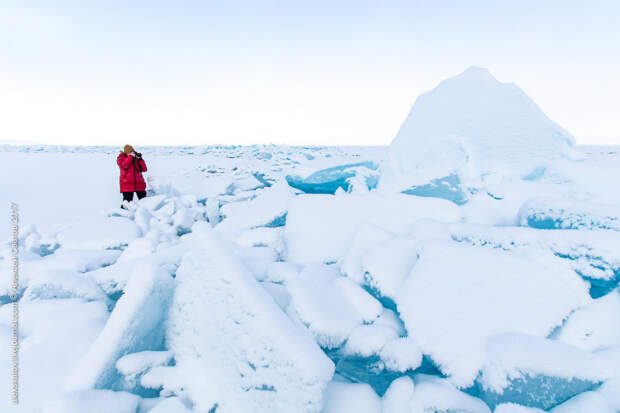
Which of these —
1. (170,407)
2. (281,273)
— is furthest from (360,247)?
(170,407)

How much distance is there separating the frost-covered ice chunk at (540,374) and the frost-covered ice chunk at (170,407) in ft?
2.63

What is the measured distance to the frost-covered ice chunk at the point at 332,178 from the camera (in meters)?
4.16

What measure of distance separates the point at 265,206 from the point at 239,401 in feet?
6.21

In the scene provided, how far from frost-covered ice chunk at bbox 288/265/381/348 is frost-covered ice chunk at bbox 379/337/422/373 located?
14 centimetres

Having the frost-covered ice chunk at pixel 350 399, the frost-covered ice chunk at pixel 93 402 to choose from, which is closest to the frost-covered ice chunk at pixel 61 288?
the frost-covered ice chunk at pixel 93 402

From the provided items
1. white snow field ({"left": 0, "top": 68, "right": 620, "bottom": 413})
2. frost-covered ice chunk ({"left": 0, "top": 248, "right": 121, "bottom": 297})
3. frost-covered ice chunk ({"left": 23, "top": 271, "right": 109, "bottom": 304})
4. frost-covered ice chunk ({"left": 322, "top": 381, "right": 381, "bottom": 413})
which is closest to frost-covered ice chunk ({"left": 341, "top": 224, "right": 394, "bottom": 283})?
white snow field ({"left": 0, "top": 68, "right": 620, "bottom": 413})

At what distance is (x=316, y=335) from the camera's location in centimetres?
106

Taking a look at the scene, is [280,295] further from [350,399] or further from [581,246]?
[581,246]

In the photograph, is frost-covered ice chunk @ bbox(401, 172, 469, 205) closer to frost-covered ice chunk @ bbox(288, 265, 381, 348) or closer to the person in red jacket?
frost-covered ice chunk @ bbox(288, 265, 381, 348)

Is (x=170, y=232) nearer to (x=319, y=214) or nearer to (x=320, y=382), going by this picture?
(x=319, y=214)

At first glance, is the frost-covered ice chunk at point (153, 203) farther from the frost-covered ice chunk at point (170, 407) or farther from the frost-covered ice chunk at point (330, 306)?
the frost-covered ice chunk at point (170, 407)

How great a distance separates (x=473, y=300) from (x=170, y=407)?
A: 3.10 ft

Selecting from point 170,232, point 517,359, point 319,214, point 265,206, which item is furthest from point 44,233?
point 517,359

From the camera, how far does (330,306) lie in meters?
1.16
